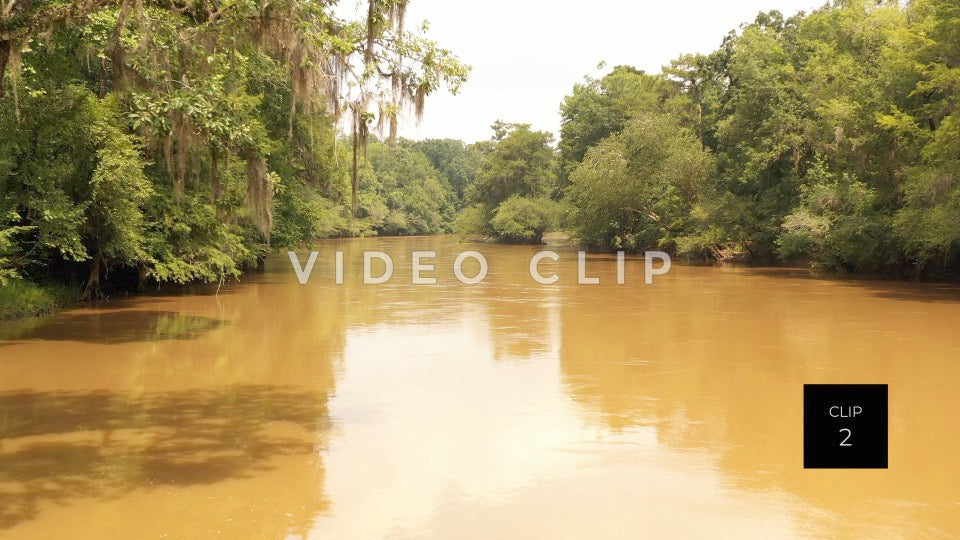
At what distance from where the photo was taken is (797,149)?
102ft

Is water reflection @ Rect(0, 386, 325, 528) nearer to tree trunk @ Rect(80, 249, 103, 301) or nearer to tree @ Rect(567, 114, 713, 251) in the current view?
tree trunk @ Rect(80, 249, 103, 301)

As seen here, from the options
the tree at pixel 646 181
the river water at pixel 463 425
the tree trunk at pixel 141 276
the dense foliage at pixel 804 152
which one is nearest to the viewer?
the river water at pixel 463 425

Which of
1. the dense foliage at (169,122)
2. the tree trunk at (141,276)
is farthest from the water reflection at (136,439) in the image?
the tree trunk at (141,276)

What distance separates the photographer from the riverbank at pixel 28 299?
15938mm

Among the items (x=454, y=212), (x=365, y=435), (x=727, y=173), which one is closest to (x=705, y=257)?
(x=727, y=173)

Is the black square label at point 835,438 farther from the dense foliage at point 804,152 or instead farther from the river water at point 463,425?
the dense foliage at point 804,152

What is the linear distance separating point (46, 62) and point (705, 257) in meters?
30.0

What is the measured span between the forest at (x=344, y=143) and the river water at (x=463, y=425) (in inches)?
107

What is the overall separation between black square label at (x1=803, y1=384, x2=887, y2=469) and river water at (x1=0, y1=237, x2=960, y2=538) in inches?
7.0

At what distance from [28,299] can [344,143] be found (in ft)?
71.5

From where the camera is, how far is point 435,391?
423 inches

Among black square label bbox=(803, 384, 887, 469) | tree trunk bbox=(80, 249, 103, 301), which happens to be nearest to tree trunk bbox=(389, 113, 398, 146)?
black square label bbox=(803, 384, 887, 469)

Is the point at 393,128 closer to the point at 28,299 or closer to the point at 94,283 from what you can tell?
the point at 28,299

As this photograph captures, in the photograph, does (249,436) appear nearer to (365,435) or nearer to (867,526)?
(365,435)
